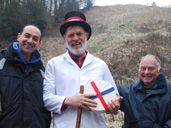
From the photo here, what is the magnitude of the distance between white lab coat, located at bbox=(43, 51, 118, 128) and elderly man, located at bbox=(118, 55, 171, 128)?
576 millimetres

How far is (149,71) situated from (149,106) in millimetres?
575

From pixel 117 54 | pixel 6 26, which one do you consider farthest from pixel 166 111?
pixel 6 26

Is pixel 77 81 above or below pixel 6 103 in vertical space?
above

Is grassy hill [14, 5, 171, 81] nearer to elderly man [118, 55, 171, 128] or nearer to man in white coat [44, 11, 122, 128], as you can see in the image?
elderly man [118, 55, 171, 128]

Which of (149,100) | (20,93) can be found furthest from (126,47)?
(20,93)

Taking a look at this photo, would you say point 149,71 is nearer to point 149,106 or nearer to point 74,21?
point 149,106

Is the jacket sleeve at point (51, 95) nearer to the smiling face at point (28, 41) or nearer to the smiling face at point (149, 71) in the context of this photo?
→ the smiling face at point (28, 41)

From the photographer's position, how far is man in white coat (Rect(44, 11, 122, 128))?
6.60 feet

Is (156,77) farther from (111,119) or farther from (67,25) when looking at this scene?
(111,119)

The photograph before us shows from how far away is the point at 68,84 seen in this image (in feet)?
7.13

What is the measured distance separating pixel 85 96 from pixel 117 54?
12.2 meters

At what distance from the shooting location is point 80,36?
93.5 inches

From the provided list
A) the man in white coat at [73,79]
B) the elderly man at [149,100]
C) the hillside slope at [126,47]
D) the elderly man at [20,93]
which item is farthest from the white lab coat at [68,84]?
the hillside slope at [126,47]

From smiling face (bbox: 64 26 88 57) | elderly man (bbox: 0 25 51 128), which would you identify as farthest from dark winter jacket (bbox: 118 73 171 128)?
elderly man (bbox: 0 25 51 128)
